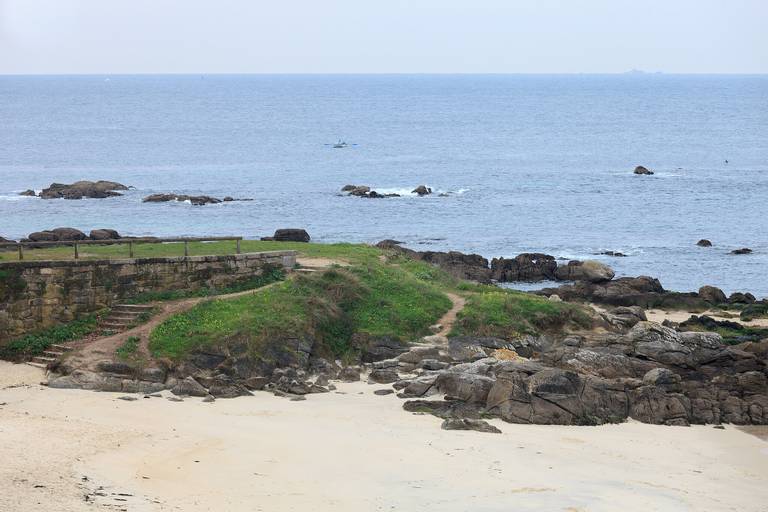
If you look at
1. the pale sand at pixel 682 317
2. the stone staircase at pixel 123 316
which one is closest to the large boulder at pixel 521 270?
the pale sand at pixel 682 317

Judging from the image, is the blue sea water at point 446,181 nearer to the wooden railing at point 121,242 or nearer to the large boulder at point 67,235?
the large boulder at point 67,235

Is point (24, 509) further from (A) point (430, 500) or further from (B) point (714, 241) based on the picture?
(B) point (714, 241)

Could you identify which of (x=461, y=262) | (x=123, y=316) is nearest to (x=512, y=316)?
(x=123, y=316)

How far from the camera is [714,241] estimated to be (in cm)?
6600

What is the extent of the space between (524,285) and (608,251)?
457 inches

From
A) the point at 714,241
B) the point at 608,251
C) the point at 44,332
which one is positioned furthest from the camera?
the point at 714,241

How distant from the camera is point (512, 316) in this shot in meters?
33.3

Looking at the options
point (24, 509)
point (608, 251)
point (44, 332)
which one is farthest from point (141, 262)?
point (608, 251)

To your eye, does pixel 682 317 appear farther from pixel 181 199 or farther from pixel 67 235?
pixel 181 199

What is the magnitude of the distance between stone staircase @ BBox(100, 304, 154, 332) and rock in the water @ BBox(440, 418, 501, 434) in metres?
9.43

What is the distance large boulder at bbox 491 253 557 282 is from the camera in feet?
172

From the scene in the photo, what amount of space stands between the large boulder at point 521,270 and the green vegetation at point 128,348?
83.0 feet

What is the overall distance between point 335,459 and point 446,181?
7250cm

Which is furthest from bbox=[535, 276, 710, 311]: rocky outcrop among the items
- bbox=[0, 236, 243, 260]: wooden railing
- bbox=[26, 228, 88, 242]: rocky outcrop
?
bbox=[26, 228, 88, 242]: rocky outcrop
